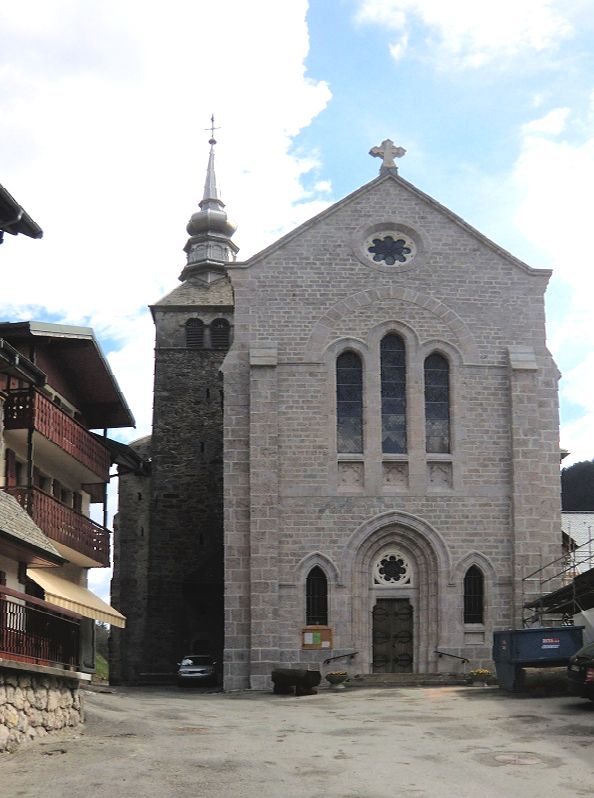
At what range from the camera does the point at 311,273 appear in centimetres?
3269

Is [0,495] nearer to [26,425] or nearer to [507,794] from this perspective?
[26,425]

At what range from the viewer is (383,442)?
1253 inches

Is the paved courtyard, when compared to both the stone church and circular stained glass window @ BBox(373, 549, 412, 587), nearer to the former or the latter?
the stone church

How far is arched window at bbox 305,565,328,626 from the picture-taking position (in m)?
30.7

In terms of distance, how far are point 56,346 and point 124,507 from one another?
49.7 ft

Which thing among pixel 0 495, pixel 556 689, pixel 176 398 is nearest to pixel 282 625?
pixel 556 689

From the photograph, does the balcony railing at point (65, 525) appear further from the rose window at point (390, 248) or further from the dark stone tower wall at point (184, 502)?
the rose window at point (390, 248)

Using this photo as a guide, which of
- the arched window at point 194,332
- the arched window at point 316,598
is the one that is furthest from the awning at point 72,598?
the arched window at point 194,332

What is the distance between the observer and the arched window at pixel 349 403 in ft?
104

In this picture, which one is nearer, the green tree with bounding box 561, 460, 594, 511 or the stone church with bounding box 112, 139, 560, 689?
the stone church with bounding box 112, 139, 560, 689

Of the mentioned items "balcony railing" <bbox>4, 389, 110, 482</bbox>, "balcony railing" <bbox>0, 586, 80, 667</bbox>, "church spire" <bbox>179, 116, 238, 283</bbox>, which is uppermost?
"church spire" <bbox>179, 116, 238, 283</bbox>

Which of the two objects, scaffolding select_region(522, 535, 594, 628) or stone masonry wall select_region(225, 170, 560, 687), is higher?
stone masonry wall select_region(225, 170, 560, 687)

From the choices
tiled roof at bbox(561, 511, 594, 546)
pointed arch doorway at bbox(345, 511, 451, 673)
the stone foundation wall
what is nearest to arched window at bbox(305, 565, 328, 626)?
pointed arch doorway at bbox(345, 511, 451, 673)

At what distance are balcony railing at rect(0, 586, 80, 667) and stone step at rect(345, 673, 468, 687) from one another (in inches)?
466
